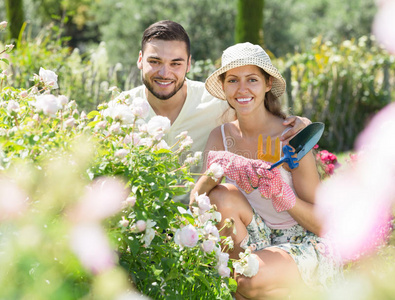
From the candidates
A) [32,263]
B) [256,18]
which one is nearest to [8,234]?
[32,263]

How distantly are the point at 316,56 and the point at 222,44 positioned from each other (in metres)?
7.08

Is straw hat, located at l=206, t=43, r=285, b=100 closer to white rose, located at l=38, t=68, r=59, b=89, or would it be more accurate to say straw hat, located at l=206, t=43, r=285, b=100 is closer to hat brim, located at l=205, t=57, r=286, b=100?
hat brim, located at l=205, t=57, r=286, b=100

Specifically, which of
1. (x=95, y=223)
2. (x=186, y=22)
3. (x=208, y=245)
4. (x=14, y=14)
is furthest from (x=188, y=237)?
(x=186, y=22)

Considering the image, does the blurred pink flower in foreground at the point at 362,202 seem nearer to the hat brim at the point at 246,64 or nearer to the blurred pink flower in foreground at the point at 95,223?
the hat brim at the point at 246,64

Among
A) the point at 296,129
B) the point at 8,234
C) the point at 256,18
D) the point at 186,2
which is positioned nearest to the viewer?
the point at 8,234

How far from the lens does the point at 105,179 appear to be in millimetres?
1509

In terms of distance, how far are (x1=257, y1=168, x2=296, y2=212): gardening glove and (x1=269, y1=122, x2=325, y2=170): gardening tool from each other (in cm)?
10

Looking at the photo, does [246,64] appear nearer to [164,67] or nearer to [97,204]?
[164,67]

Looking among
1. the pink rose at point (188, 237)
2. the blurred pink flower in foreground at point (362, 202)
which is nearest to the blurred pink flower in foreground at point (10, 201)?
the pink rose at point (188, 237)

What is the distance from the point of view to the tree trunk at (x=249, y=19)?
853 centimetres

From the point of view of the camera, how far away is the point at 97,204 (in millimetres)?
1424

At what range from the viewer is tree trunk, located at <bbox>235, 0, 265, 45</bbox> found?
853cm

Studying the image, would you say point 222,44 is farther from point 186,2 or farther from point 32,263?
point 32,263

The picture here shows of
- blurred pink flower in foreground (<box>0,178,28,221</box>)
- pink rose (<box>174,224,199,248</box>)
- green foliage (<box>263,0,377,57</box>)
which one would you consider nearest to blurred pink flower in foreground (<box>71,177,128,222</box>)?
blurred pink flower in foreground (<box>0,178,28,221</box>)
